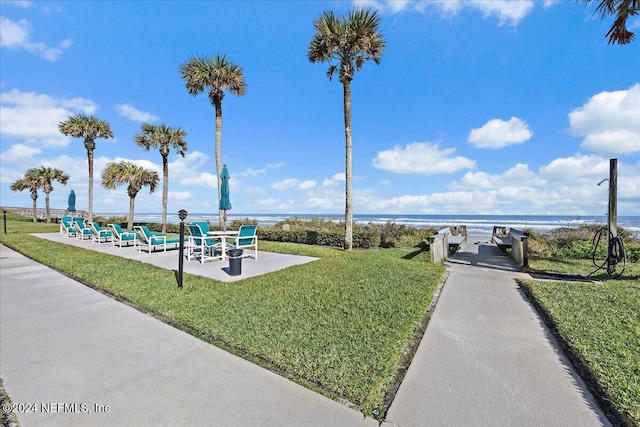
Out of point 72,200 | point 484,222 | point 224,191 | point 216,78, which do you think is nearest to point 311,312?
point 224,191

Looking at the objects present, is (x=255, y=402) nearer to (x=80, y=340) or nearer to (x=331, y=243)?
(x=80, y=340)

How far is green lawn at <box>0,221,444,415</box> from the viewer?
2516 mm

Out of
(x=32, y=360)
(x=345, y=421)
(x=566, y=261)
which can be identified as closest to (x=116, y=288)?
(x=32, y=360)

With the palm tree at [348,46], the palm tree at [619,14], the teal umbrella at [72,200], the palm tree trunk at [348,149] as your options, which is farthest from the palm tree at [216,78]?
the teal umbrella at [72,200]

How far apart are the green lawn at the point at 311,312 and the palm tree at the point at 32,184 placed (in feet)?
104

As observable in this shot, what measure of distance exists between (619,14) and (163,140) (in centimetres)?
1866

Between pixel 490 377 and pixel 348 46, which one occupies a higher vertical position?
pixel 348 46

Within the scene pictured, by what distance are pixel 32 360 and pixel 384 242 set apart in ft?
35.6

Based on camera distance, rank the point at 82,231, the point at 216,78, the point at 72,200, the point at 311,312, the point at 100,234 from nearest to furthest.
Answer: the point at 311,312
the point at 100,234
the point at 82,231
the point at 216,78
the point at 72,200

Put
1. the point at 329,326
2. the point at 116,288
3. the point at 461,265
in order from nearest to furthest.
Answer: the point at 329,326
the point at 116,288
the point at 461,265

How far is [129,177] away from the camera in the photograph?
19.1m

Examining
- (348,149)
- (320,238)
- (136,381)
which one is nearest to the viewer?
(136,381)

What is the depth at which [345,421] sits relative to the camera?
76.9 inches

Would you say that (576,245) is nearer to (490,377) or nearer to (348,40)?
(348,40)
